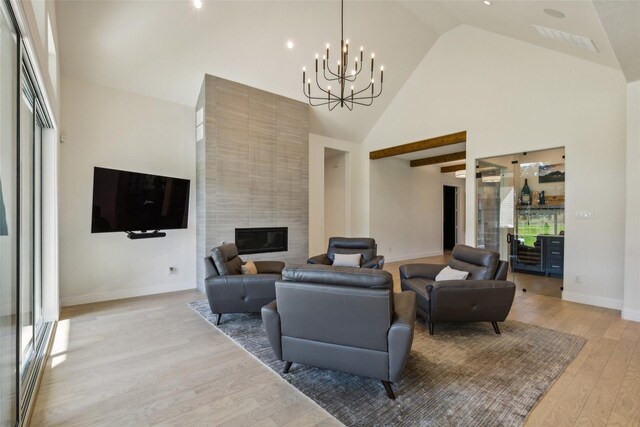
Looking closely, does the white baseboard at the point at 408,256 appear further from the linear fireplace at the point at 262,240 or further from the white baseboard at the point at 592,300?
the white baseboard at the point at 592,300

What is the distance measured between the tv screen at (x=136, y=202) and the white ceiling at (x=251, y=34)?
154cm

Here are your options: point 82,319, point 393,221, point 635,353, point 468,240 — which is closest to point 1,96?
point 82,319

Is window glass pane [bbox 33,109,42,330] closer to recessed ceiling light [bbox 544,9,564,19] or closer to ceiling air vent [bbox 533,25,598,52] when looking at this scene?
recessed ceiling light [bbox 544,9,564,19]

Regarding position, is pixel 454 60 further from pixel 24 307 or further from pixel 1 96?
pixel 24 307

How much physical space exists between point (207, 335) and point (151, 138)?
344 centimetres

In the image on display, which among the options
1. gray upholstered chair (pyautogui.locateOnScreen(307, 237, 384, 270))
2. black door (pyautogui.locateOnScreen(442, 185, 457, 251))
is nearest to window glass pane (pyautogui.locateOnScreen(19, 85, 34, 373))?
gray upholstered chair (pyautogui.locateOnScreen(307, 237, 384, 270))

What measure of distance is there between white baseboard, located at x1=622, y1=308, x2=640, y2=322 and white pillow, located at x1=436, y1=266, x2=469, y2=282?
2.18 meters

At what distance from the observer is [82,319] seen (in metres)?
3.76

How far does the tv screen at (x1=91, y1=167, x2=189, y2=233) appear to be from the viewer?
4.06 meters

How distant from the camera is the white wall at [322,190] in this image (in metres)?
6.95

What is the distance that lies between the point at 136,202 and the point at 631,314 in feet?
22.2

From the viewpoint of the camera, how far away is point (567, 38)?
3.65 m

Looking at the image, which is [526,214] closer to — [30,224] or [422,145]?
[422,145]

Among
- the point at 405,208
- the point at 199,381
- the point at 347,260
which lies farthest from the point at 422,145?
the point at 199,381
